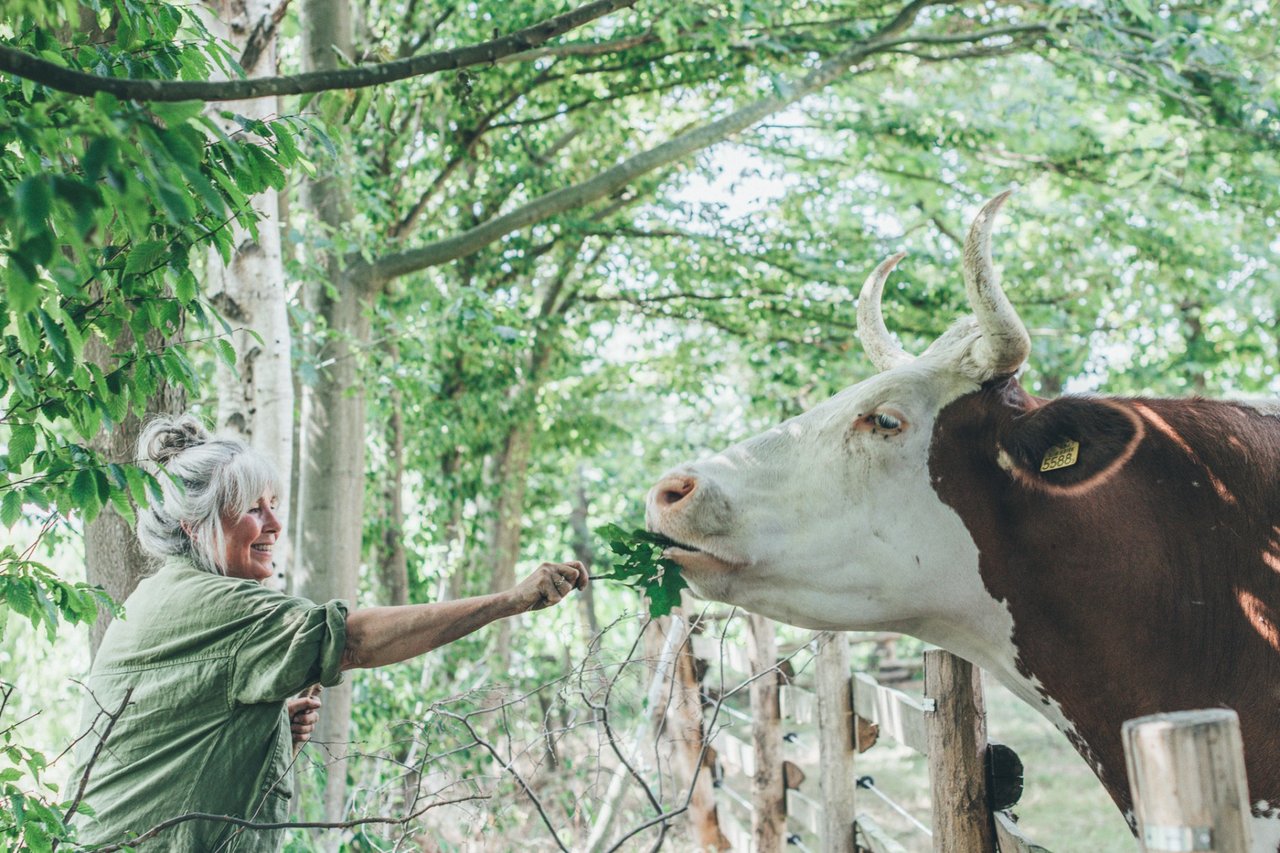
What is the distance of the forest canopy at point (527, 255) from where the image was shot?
7.30ft

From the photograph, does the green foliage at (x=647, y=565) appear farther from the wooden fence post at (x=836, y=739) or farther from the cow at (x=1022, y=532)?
the wooden fence post at (x=836, y=739)

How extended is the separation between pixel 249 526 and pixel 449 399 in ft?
21.2

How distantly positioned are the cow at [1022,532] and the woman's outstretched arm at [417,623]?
17.7 inches

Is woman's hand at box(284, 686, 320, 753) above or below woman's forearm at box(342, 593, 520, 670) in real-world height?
below

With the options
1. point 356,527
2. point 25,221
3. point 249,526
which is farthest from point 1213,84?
point 25,221

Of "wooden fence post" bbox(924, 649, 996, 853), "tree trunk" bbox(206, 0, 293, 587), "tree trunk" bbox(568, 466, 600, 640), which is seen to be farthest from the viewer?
"tree trunk" bbox(568, 466, 600, 640)

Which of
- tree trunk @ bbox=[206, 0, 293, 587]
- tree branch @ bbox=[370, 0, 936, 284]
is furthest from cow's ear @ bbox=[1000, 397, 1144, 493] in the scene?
tree branch @ bbox=[370, 0, 936, 284]

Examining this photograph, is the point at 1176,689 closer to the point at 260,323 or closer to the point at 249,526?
the point at 249,526

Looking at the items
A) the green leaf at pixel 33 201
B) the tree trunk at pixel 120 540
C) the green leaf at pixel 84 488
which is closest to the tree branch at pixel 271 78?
the green leaf at pixel 33 201

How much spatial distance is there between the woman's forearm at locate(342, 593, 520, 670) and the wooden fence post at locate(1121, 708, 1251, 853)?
1441 mm

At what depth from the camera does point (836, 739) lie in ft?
16.0

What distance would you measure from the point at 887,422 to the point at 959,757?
103cm

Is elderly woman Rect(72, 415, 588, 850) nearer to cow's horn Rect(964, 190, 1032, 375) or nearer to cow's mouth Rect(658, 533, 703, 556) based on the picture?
cow's mouth Rect(658, 533, 703, 556)

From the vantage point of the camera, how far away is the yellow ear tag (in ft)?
8.27
